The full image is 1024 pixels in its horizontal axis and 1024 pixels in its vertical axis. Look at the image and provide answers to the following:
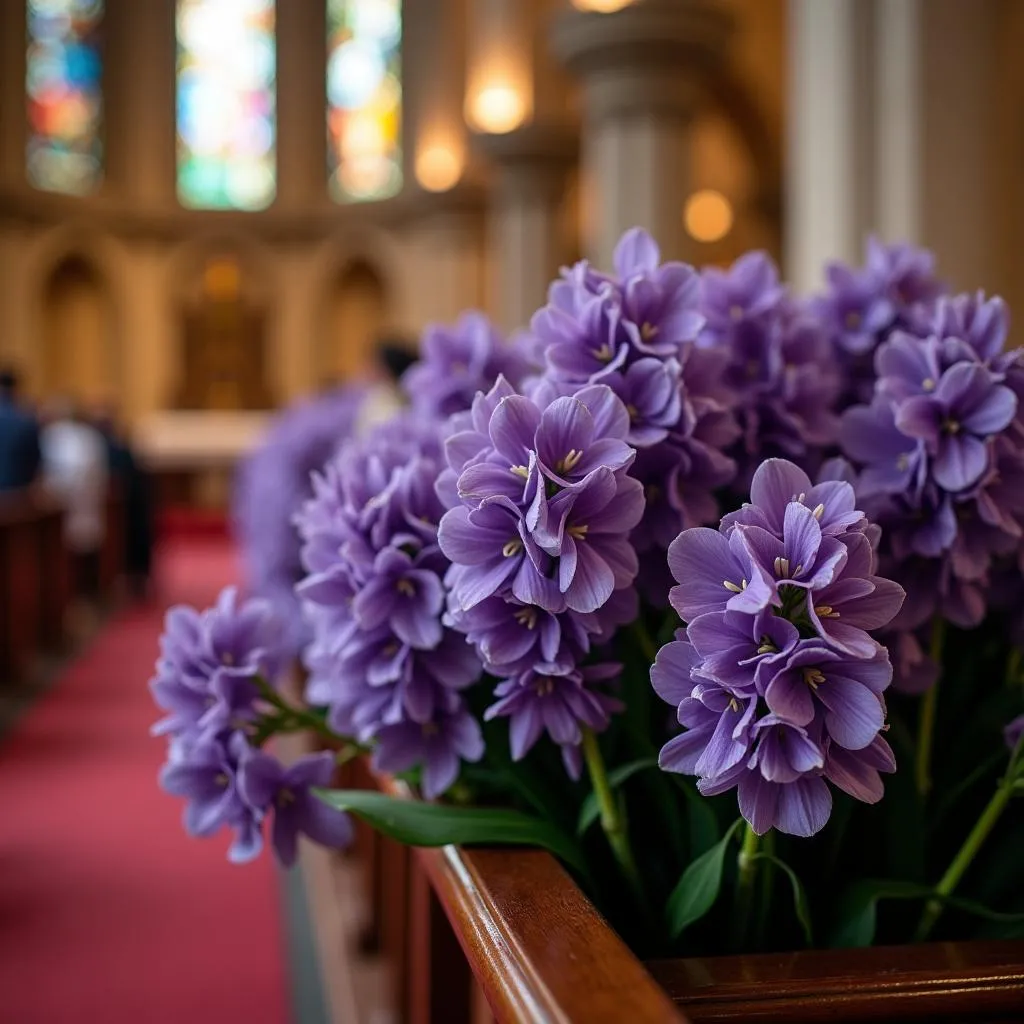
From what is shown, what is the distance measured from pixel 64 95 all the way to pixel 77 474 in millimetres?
9970

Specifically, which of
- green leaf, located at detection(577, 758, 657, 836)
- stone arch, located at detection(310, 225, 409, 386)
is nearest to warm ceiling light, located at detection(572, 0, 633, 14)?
green leaf, located at detection(577, 758, 657, 836)

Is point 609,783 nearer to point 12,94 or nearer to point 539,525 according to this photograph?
point 539,525

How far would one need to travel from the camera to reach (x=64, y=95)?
16.7 meters

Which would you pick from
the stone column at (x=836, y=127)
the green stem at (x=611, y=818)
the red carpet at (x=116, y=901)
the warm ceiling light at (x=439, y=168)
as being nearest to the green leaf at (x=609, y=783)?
the green stem at (x=611, y=818)

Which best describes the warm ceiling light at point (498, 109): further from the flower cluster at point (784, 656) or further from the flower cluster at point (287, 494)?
the flower cluster at point (784, 656)

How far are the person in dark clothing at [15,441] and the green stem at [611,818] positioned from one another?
6939mm

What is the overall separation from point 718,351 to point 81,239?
55.0ft

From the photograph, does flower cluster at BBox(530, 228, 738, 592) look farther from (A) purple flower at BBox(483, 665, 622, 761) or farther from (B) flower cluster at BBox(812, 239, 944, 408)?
(B) flower cluster at BBox(812, 239, 944, 408)

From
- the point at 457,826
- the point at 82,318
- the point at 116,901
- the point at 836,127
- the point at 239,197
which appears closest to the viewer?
the point at 457,826

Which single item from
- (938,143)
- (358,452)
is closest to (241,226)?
(938,143)

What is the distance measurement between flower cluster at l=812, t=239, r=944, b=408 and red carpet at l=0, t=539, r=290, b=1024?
1.97 metres

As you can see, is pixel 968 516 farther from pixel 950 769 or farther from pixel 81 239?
pixel 81 239

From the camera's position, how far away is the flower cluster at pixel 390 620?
929 millimetres

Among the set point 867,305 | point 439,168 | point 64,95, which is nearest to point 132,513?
point 439,168
